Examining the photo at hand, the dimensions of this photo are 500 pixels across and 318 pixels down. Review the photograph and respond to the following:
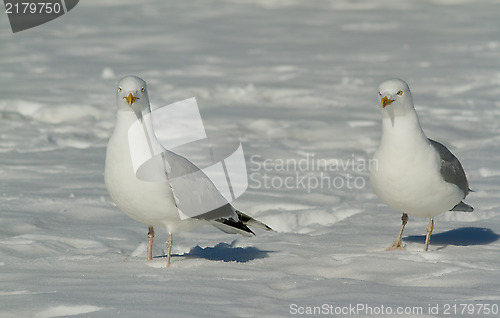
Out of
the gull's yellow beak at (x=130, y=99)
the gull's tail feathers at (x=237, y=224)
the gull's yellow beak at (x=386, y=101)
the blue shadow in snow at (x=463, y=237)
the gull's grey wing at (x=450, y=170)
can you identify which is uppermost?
the gull's yellow beak at (x=130, y=99)

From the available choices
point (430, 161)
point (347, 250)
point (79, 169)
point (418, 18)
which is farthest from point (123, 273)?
point (418, 18)

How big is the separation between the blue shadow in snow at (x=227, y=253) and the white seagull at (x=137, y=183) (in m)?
0.39

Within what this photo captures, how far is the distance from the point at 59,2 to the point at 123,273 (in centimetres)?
1397

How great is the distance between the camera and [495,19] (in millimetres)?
16031

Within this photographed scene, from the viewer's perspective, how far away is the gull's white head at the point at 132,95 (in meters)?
4.72

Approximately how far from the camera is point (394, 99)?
204 inches

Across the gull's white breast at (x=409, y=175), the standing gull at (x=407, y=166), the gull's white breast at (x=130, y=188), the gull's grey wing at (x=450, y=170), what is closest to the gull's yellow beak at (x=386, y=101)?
the standing gull at (x=407, y=166)

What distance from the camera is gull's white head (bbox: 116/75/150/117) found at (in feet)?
15.5

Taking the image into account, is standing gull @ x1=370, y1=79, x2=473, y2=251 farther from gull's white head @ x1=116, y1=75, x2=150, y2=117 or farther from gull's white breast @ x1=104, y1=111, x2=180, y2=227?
gull's white head @ x1=116, y1=75, x2=150, y2=117

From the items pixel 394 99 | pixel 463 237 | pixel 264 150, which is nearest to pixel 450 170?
pixel 394 99

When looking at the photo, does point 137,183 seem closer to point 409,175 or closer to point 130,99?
point 130,99

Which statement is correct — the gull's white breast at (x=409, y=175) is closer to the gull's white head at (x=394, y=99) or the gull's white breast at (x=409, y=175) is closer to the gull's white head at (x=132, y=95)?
the gull's white head at (x=394, y=99)

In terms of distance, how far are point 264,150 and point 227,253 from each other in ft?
11.0

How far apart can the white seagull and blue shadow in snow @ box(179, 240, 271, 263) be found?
39cm
